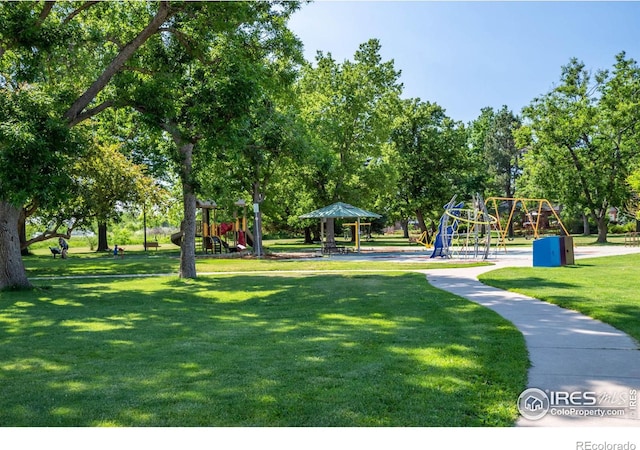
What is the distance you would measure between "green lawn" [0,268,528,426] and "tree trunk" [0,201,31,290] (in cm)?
311

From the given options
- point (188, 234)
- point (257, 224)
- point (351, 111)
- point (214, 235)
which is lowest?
point (214, 235)

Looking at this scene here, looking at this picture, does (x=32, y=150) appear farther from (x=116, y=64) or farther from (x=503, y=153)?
(x=503, y=153)

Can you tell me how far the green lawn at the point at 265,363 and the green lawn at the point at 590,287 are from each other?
167 cm

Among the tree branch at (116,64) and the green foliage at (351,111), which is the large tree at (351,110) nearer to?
the green foliage at (351,111)

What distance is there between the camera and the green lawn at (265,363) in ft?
14.0

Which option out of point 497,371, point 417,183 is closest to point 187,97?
point 497,371

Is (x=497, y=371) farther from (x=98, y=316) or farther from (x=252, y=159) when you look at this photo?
(x=252, y=159)

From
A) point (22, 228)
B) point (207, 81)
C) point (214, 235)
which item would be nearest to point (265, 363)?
point (207, 81)

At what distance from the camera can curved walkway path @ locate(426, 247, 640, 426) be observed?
411cm

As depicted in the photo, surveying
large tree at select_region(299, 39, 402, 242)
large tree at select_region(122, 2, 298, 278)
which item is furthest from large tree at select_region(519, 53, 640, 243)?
large tree at select_region(122, 2, 298, 278)

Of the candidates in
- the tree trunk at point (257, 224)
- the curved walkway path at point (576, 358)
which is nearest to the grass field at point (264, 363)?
the curved walkway path at point (576, 358)

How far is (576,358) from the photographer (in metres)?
5.64

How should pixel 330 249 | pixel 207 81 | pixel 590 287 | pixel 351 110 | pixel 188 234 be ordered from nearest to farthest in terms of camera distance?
pixel 590 287 < pixel 207 81 < pixel 188 234 < pixel 330 249 < pixel 351 110

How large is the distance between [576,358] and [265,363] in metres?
3.35
